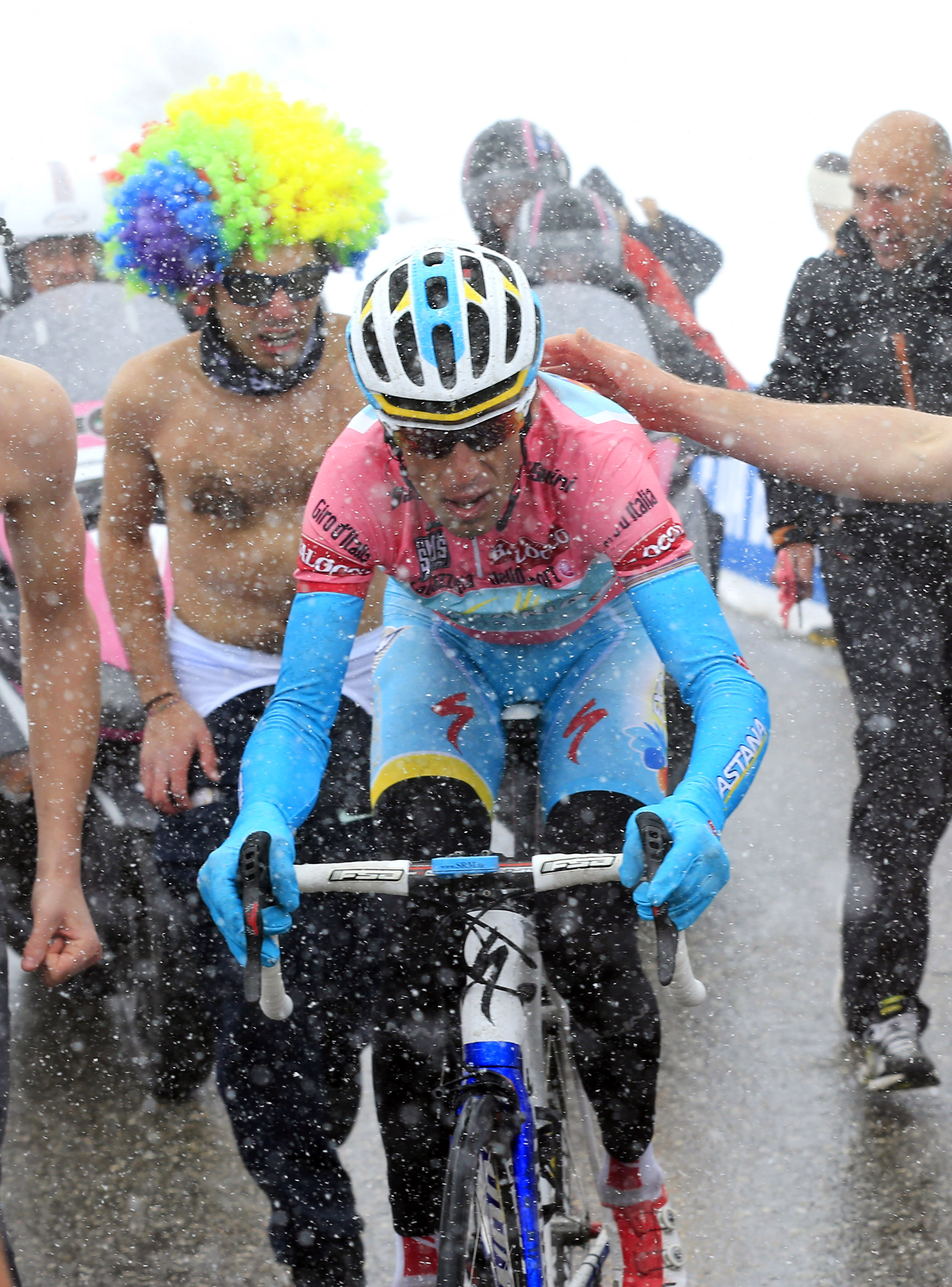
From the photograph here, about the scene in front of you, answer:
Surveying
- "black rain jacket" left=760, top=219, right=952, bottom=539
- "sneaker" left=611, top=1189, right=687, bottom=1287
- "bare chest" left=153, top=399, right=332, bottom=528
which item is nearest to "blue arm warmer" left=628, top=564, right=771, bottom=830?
"sneaker" left=611, top=1189, right=687, bottom=1287

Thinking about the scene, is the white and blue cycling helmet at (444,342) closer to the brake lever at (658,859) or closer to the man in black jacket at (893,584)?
the brake lever at (658,859)

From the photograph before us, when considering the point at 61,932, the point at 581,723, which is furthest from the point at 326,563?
the point at 61,932

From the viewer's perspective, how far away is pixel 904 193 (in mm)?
3816

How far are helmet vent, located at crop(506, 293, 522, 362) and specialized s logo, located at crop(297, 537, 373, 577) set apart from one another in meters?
0.49

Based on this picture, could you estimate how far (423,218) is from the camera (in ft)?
35.3

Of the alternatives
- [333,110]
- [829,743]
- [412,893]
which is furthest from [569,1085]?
[829,743]

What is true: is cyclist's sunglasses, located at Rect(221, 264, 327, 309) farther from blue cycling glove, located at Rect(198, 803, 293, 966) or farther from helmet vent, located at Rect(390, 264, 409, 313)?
blue cycling glove, located at Rect(198, 803, 293, 966)

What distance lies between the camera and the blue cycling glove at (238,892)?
2014 mm

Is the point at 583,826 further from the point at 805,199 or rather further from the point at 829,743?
the point at 805,199

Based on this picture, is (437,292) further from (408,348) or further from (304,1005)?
(304,1005)

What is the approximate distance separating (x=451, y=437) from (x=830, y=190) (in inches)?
175

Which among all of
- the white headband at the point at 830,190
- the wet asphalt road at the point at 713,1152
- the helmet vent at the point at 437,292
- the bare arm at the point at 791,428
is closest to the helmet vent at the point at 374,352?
the helmet vent at the point at 437,292

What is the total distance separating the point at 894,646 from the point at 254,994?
8.13 ft

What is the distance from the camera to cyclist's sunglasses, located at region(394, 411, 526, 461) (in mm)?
2326
